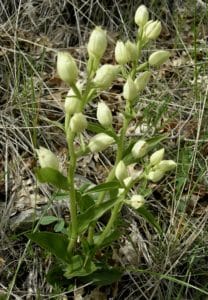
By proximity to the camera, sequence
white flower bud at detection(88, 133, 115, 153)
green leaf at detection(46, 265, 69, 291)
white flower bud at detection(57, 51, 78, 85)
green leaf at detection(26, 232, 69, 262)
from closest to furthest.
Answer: white flower bud at detection(57, 51, 78, 85), white flower bud at detection(88, 133, 115, 153), green leaf at detection(26, 232, 69, 262), green leaf at detection(46, 265, 69, 291)

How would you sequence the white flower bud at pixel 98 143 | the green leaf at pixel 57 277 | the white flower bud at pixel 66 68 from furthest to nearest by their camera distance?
the green leaf at pixel 57 277 < the white flower bud at pixel 98 143 < the white flower bud at pixel 66 68

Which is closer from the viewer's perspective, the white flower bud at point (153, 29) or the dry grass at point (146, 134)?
the white flower bud at point (153, 29)

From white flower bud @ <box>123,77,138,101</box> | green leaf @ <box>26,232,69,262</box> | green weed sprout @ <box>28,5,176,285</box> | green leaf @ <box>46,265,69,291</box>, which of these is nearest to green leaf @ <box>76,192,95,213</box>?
green weed sprout @ <box>28,5,176,285</box>

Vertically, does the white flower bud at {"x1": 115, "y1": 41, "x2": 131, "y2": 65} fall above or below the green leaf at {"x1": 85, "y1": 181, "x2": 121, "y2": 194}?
above

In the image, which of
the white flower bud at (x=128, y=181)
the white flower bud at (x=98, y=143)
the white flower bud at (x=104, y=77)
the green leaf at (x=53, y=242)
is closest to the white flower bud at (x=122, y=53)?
the white flower bud at (x=104, y=77)

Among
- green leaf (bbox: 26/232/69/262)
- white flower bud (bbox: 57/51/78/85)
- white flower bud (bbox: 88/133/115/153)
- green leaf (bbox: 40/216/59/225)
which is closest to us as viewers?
white flower bud (bbox: 57/51/78/85)

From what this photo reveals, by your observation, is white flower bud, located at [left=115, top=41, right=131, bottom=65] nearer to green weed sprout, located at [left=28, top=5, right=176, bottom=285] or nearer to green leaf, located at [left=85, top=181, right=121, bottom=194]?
green weed sprout, located at [left=28, top=5, right=176, bottom=285]

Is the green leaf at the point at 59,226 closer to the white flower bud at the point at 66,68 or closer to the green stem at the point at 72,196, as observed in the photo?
the green stem at the point at 72,196
